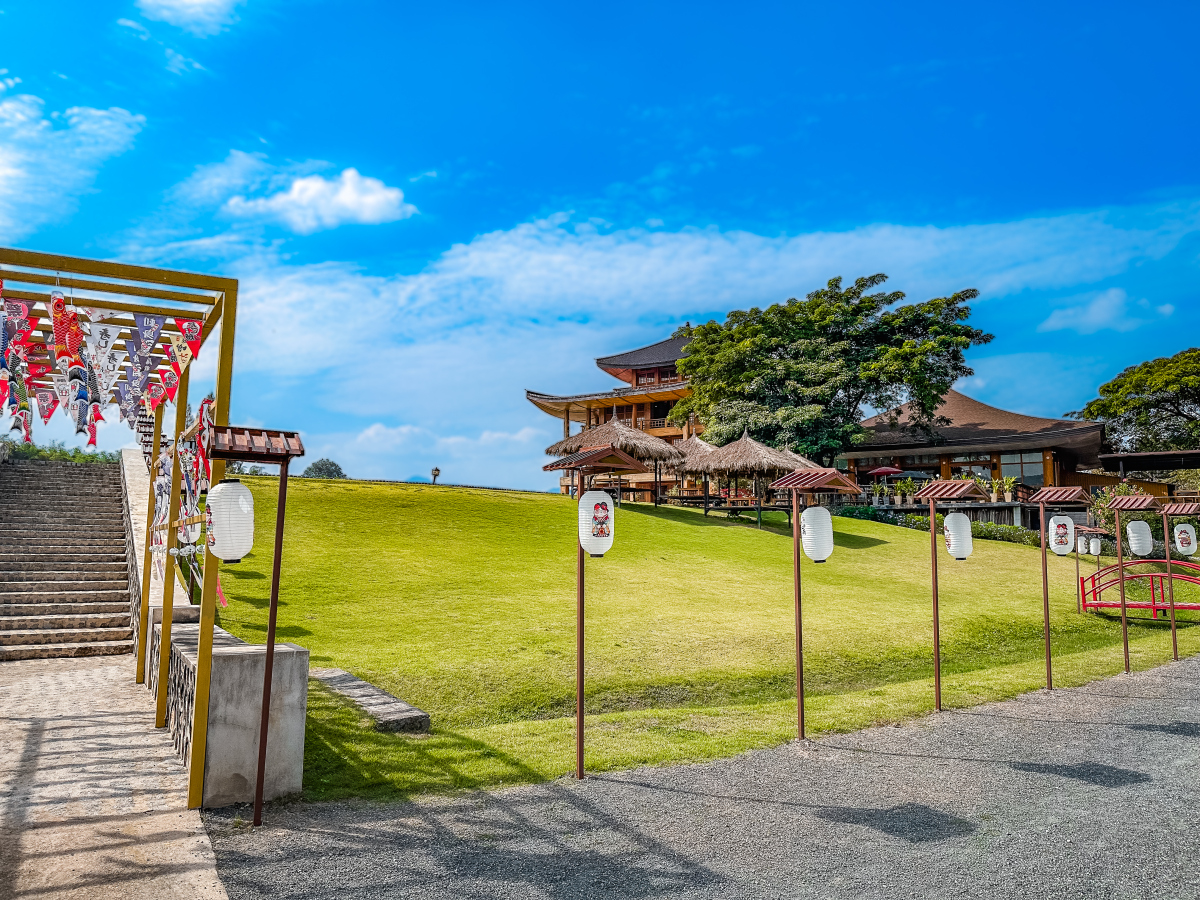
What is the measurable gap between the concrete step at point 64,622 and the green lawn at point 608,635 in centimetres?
145

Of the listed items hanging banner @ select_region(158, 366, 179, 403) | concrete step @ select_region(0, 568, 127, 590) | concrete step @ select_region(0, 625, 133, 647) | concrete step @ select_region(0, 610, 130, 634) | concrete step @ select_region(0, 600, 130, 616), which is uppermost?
hanging banner @ select_region(158, 366, 179, 403)

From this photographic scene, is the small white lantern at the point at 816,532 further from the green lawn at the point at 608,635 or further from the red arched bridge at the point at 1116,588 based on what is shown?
the red arched bridge at the point at 1116,588

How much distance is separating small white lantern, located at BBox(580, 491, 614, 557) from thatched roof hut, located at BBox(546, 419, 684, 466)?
17923mm

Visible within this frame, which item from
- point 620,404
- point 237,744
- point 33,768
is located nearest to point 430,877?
point 237,744

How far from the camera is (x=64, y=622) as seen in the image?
32.0 ft

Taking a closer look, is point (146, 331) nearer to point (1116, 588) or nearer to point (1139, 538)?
point (1139, 538)

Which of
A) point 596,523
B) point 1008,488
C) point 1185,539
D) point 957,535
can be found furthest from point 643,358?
point 596,523

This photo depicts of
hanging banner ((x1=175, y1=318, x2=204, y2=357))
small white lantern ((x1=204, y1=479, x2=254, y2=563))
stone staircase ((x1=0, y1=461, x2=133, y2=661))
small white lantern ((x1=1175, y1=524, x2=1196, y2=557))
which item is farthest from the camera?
small white lantern ((x1=1175, y1=524, x2=1196, y2=557))

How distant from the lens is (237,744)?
4461mm

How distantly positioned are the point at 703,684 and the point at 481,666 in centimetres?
247

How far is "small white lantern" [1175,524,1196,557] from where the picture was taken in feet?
39.5

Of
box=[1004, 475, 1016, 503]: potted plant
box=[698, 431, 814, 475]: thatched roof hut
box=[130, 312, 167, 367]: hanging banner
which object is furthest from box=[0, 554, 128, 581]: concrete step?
box=[1004, 475, 1016, 503]: potted plant

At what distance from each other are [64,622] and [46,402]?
3.57 metres

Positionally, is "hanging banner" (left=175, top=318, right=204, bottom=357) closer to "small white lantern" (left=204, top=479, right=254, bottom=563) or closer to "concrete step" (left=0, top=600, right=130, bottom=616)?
"small white lantern" (left=204, top=479, right=254, bottom=563)
